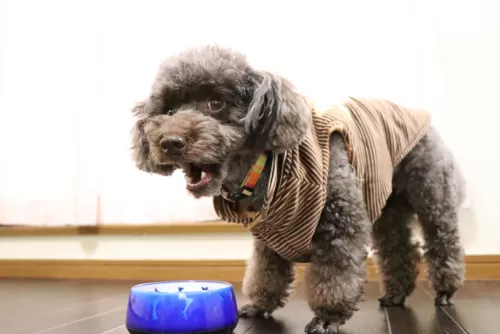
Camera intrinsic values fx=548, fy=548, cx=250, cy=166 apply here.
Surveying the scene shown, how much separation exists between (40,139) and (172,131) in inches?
74.0

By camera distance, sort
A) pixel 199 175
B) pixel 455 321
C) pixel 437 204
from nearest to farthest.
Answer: pixel 199 175, pixel 455 321, pixel 437 204

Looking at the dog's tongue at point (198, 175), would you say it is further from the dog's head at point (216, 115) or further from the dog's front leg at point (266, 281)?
the dog's front leg at point (266, 281)

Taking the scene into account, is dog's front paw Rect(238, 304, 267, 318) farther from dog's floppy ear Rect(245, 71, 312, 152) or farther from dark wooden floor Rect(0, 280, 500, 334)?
dog's floppy ear Rect(245, 71, 312, 152)

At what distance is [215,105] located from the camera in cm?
121

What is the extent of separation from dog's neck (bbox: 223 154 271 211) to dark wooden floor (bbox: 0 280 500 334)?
344mm

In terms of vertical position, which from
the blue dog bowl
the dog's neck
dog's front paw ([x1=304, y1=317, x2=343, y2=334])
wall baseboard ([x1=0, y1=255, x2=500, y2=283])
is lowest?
wall baseboard ([x1=0, y1=255, x2=500, y2=283])

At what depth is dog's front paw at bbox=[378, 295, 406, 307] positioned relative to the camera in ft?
5.79

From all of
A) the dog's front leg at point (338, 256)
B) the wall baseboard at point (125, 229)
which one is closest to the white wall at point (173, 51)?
the wall baseboard at point (125, 229)

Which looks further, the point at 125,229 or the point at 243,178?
the point at 125,229

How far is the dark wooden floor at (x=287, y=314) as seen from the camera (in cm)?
142

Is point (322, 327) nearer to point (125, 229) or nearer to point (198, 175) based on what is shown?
point (198, 175)

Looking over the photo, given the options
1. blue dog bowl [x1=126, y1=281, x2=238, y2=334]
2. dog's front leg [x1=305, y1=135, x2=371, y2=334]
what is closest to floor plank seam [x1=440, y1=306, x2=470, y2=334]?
dog's front leg [x1=305, y1=135, x2=371, y2=334]

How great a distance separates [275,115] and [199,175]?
0.72 ft

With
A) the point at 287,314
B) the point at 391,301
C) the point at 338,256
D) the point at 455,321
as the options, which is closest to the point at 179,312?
the point at 338,256
